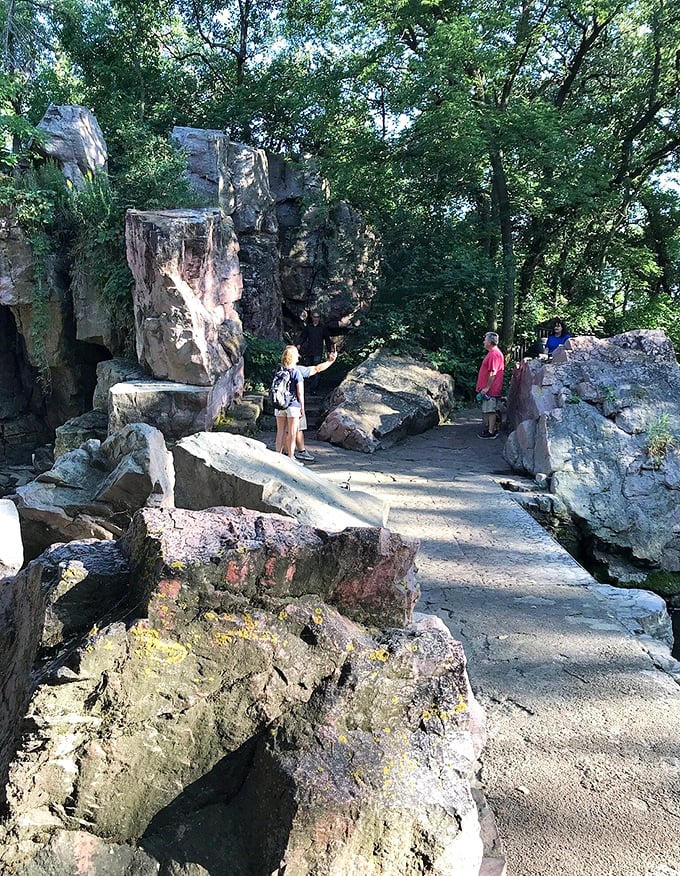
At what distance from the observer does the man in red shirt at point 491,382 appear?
10906 mm

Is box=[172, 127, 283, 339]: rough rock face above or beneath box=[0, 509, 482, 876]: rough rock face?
above

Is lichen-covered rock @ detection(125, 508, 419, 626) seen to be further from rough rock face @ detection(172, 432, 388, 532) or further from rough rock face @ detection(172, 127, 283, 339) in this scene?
rough rock face @ detection(172, 127, 283, 339)

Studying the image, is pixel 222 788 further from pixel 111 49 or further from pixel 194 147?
pixel 111 49

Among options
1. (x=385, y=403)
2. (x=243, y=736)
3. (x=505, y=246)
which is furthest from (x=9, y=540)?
(x=505, y=246)

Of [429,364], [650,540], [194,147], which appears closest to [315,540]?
[650,540]

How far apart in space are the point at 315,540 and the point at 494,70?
1336 centimetres

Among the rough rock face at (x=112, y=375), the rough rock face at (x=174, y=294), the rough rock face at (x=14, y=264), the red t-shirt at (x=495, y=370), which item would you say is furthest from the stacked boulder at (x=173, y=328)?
the red t-shirt at (x=495, y=370)

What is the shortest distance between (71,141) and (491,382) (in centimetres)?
830

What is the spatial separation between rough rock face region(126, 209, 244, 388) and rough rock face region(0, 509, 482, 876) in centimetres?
862

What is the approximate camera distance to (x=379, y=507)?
5.84m

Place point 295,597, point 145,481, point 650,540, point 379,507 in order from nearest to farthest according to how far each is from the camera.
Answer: point 295,597
point 145,481
point 379,507
point 650,540

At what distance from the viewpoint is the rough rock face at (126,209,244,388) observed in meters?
10.2

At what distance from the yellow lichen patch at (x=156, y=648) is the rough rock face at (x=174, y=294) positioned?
8.86m

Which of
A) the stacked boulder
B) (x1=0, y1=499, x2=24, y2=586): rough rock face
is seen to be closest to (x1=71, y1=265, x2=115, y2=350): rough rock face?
the stacked boulder
